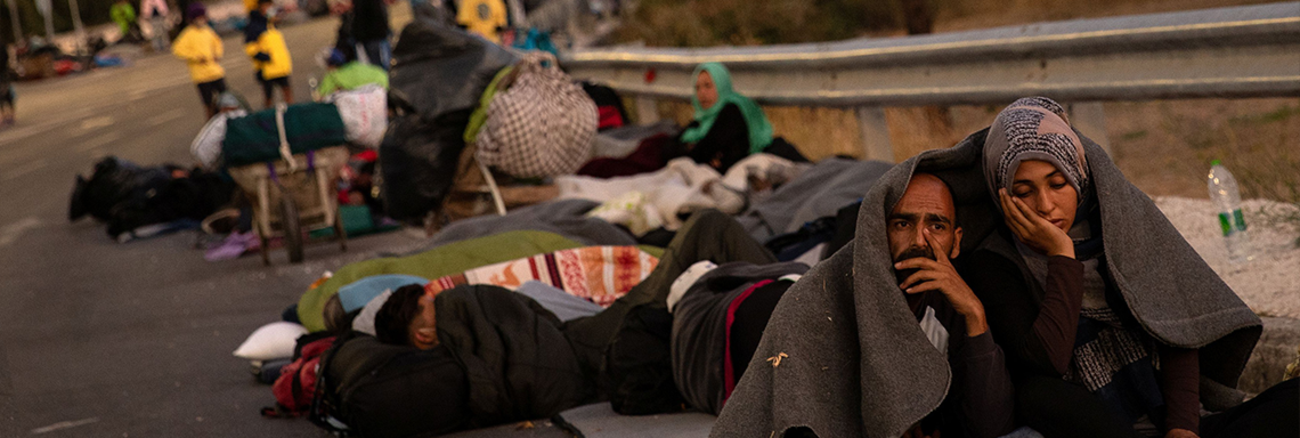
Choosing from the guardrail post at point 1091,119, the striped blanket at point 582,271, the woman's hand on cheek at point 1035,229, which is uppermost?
the woman's hand on cheek at point 1035,229

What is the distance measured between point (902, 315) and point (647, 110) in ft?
30.5

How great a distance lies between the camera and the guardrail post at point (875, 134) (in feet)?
26.8

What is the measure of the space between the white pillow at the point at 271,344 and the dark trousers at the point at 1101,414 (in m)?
3.99

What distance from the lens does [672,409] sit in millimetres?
4867

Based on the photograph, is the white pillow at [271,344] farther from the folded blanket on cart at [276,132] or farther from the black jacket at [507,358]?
the folded blanket on cart at [276,132]

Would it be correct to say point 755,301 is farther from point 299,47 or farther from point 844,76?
point 299,47

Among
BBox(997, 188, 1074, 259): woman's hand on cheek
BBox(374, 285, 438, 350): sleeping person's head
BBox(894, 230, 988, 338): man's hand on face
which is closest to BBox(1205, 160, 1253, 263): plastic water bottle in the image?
BBox(997, 188, 1074, 259): woman's hand on cheek

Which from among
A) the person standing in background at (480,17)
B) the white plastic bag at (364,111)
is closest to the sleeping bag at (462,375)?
the white plastic bag at (364,111)

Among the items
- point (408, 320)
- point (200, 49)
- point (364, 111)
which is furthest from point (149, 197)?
point (408, 320)

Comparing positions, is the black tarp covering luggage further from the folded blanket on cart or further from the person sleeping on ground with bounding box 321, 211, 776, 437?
the person sleeping on ground with bounding box 321, 211, 776, 437

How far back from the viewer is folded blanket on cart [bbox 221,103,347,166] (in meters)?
9.01

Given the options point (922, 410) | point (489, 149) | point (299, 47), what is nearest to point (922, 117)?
point (489, 149)

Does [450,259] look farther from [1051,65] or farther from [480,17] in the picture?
[480,17]

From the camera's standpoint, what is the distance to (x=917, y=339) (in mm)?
3184
